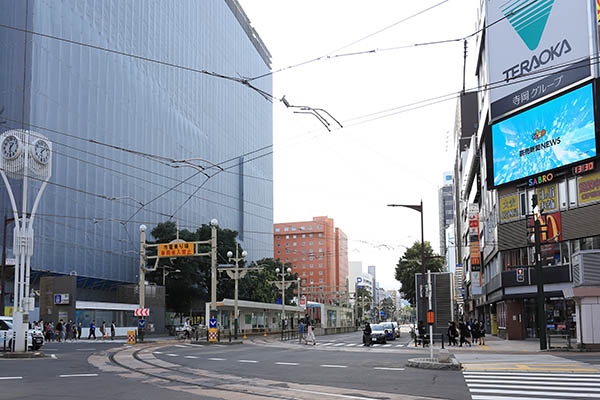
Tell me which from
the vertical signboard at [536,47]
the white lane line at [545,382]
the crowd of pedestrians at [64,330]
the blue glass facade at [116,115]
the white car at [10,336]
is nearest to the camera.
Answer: the white lane line at [545,382]

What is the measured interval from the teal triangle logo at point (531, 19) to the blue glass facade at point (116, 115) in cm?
2124

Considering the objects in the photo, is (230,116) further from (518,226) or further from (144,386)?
(144,386)

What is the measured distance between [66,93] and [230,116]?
50.5m

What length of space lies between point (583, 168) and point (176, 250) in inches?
1046

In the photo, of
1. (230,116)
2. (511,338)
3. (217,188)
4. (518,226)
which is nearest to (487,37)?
(518,226)

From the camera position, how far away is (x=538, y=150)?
1617 inches

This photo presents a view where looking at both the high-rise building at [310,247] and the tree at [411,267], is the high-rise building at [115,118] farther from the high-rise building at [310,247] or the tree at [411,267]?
the high-rise building at [310,247]

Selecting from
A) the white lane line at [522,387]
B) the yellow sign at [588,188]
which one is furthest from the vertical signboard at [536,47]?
the white lane line at [522,387]

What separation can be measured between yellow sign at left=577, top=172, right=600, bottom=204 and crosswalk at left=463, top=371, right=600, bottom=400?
2229cm

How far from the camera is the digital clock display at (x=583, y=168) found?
37.2 metres

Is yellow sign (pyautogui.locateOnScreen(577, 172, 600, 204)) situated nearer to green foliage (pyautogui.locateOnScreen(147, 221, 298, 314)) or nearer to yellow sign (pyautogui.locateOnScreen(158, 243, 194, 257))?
→ yellow sign (pyautogui.locateOnScreen(158, 243, 194, 257))

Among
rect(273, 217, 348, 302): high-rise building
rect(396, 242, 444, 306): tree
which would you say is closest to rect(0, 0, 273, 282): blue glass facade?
rect(396, 242, 444, 306): tree

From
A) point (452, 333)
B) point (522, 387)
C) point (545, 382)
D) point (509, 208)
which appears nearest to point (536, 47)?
point (509, 208)

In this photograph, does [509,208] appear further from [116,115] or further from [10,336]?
[116,115]
